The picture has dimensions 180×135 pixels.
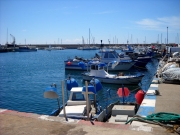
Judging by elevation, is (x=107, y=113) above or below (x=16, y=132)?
below

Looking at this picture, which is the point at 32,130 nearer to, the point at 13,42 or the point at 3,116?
the point at 3,116

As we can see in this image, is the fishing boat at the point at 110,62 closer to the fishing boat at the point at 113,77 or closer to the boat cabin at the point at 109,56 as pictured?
the boat cabin at the point at 109,56

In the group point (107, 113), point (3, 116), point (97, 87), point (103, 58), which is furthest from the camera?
point (103, 58)

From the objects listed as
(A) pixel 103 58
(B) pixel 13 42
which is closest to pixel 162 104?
(A) pixel 103 58

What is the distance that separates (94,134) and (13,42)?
144 m

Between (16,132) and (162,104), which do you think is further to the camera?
(162,104)

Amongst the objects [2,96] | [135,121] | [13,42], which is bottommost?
[2,96]

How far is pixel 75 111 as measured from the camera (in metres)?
9.42

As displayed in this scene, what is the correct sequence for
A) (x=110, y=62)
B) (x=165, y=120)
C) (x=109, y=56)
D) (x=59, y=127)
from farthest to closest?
(x=109, y=56) → (x=110, y=62) → (x=165, y=120) → (x=59, y=127)

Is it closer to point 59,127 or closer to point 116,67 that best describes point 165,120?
point 59,127

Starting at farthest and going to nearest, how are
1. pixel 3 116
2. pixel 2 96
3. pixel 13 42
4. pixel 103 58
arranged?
pixel 13 42, pixel 103 58, pixel 2 96, pixel 3 116

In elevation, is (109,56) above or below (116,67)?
above

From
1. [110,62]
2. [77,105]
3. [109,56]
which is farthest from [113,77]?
[77,105]

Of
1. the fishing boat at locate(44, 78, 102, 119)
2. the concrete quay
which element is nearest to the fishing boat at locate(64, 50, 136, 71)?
the fishing boat at locate(44, 78, 102, 119)
